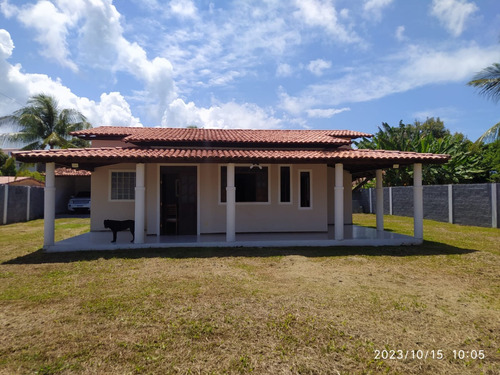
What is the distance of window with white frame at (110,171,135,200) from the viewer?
36.1 feet

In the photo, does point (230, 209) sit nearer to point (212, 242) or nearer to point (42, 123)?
point (212, 242)

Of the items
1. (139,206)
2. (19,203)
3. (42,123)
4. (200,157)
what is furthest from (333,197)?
(42,123)

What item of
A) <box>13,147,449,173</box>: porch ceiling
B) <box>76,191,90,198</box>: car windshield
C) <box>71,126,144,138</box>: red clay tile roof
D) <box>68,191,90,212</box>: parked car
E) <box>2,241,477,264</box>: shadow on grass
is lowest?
<box>2,241,477,264</box>: shadow on grass

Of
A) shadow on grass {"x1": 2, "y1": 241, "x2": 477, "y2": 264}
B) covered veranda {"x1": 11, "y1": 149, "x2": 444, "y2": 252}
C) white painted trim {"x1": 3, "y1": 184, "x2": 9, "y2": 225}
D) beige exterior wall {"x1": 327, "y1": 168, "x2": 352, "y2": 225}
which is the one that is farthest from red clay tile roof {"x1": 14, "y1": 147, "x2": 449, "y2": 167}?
white painted trim {"x1": 3, "y1": 184, "x2": 9, "y2": 225}

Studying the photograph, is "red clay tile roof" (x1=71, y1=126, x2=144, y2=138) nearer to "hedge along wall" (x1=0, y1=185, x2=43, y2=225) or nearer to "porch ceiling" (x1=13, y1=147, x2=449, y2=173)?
"porch ceiling" (x1=13, y1=147, x2=449, y2=173)

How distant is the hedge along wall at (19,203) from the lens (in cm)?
1442

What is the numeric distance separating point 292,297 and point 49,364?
3223 mm

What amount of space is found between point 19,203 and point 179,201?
1094cm

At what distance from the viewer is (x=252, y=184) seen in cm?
1065

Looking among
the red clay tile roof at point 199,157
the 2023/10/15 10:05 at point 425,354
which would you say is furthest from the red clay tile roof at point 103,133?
the 2023/10/15 10:05 at point 425,354

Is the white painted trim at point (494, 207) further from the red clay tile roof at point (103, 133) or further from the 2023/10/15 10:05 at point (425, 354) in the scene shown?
the red clay tile roof at point (103, 133)

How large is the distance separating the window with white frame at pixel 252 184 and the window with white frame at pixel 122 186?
4005 mm

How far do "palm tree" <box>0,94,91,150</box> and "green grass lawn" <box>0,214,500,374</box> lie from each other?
2004cm

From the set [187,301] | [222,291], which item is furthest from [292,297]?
[187,301]
